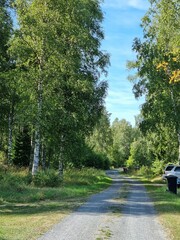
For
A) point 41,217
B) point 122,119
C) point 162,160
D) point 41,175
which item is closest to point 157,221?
point 41,217

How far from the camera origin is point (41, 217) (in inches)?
469

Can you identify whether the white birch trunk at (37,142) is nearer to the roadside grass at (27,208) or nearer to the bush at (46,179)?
the bush at (46,179)

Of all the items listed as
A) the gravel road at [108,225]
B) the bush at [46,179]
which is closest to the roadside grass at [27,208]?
the gravel road at [108,225]

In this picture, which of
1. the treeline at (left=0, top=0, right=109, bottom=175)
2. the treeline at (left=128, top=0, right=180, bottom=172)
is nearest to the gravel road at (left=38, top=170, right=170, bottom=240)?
the treeline at (left=0, top=0, right=109, bottom=175)

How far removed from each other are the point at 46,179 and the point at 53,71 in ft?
22.9

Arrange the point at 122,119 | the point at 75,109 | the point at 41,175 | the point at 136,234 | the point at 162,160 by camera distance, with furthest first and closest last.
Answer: the point at 122,119 < the point at 162,160 < the point at 75,109 < the point at 41,175 < the point at 136,234

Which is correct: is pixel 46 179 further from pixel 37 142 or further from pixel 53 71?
pixel 53 71

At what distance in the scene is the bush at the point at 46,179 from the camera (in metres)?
21.6

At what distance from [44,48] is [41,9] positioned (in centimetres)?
254

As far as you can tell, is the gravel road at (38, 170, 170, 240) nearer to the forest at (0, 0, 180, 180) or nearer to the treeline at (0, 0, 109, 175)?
the forest at (0, 0, 180, 180)

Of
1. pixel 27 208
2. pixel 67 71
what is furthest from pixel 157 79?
pixel 27 208

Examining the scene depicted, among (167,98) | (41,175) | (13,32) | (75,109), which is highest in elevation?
(13,32)

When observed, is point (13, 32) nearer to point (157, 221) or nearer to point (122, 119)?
point (157, 221)

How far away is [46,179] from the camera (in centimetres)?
2175
